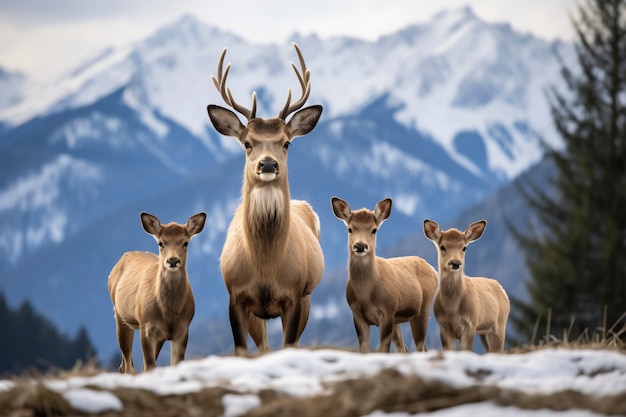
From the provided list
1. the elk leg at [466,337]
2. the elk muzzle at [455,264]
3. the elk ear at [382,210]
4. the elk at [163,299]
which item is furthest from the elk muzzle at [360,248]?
the elk at [163,299]

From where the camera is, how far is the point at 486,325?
1368 cm

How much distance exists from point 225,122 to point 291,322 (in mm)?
2564

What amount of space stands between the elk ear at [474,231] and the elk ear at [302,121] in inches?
90.8

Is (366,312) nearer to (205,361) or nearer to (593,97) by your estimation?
(205,361)

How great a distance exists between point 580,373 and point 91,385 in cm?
361

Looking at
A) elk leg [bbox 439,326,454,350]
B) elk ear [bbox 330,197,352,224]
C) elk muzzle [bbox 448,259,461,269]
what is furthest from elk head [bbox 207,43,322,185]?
elk leg [bbox 439,326,454,350]

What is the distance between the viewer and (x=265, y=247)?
12.4 meters

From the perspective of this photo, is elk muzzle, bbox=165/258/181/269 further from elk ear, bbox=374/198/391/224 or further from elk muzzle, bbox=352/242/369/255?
elk ear, bbox=374/198/391/224

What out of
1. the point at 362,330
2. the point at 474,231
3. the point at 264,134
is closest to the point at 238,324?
the point at 362,330

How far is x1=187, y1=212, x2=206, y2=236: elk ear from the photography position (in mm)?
13016

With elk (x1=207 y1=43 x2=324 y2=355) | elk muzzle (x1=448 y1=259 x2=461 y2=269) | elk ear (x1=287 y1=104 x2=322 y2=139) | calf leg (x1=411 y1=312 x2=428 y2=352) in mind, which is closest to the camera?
elk (x1=207 y1=43 x2=324 y2=355)

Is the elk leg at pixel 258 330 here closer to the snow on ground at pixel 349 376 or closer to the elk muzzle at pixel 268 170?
the elk muzzle at pixel 268 170

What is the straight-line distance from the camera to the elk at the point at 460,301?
1291cm

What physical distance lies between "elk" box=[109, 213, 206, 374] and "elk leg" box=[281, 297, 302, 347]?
1.09m
